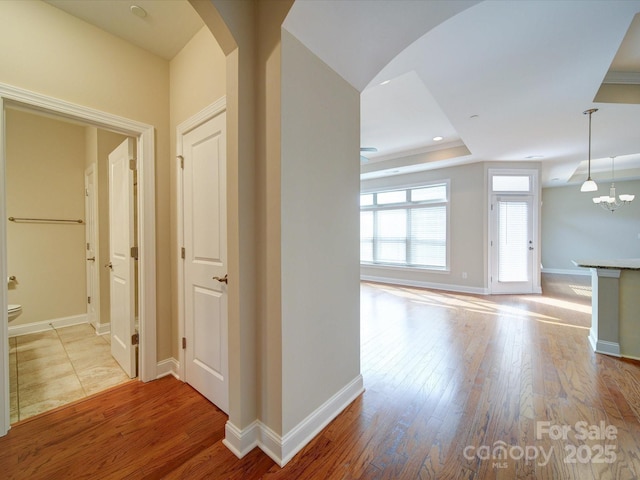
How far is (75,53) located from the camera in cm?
184

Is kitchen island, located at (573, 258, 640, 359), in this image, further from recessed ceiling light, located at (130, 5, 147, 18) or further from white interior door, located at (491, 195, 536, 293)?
recessed ceiling light, located at (130, 5, 147, 18)

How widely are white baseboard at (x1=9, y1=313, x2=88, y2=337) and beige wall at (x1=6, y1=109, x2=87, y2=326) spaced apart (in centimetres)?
5

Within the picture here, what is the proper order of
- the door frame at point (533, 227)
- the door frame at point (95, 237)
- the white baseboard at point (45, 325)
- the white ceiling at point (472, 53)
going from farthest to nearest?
the door frame at point (533, 227) → the door frame at point (95, 237) → the white baseboard at point (45, 325) → the white ceiling at point (472, 53)

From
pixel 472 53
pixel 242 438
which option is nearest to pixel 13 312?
pixel 242 438

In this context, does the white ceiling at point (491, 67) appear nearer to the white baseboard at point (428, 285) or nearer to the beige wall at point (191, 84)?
the beige wall at point (191, 84)

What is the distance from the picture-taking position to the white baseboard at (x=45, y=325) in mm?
3148

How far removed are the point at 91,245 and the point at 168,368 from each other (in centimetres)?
247

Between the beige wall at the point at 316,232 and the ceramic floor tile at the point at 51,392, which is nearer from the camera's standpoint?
the beige wall at the point at 316,232

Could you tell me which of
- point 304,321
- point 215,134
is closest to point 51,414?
point 304,321

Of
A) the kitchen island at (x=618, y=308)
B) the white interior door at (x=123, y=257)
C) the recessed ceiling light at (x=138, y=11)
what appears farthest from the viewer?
the kitchen island at (x=618, y=308)

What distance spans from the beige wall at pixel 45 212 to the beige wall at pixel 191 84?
2.52 m

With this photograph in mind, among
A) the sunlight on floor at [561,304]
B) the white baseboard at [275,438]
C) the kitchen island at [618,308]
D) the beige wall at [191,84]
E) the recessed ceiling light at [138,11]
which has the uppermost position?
the recessed ceiling light at [138,11]

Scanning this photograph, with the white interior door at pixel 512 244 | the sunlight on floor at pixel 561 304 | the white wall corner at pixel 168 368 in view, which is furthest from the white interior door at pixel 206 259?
the white interior door at pixel 512 244

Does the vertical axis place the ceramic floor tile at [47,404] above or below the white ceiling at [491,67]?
below
